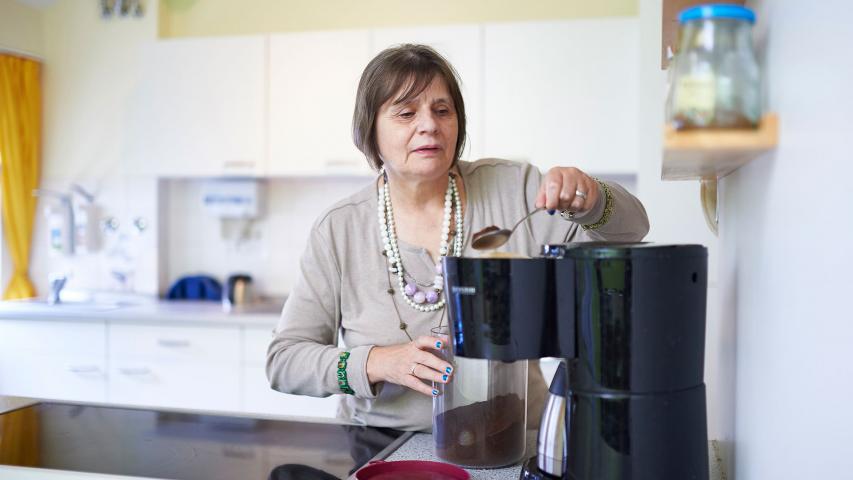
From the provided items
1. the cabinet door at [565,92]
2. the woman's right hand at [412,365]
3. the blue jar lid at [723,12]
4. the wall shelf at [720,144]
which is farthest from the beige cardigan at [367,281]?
the cabinet door at [565,92]

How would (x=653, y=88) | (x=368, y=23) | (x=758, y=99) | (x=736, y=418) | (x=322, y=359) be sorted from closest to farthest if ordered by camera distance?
(x=758, y=99)
(x=736, y=418)
(x=322, y=359)
(x=653, y=88)
(x=368, y=23)

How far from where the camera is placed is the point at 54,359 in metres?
3.19

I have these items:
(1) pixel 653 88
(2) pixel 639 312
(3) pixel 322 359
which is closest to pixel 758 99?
(2) pixel 639 312

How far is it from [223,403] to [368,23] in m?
1.76

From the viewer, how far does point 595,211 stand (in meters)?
1.23

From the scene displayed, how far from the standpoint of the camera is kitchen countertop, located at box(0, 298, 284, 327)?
9.73 feet

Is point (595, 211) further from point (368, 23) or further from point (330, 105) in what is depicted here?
point (368, 23)

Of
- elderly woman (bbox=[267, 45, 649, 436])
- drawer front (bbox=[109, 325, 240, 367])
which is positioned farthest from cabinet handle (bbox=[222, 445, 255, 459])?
drawer front (bbox=[109, 325, 240, 367])

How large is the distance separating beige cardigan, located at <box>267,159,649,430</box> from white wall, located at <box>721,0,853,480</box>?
56cm

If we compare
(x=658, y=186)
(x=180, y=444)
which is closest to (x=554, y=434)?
(x=180, y=444)

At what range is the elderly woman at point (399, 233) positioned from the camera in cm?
138

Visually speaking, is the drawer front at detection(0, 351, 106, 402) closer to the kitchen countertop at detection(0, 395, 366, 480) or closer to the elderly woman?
the kitchen countertop at detection(0, 395, 366, 480)

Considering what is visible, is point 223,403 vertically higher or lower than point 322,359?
lower

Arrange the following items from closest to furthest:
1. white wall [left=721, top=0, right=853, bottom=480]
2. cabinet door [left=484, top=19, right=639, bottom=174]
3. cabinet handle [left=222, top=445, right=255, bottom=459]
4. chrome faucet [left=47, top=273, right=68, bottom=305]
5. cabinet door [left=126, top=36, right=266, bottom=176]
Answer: white wall [left=721, top=0, right=853, bottom=480]
cabinet handle [left=222, top=445, right=255, bottom=459]
cabinet door [left=484, top=19, right=639, bottom=174]
cabinet door [left=126, top=36, right=266, bottom=176]
chrome faucet [left=47, top=273, right=68, bottom=305]
